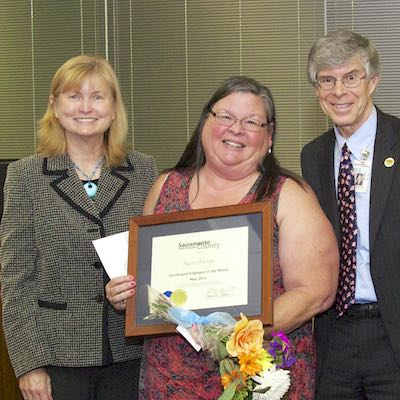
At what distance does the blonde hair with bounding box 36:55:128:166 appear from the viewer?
3.02m

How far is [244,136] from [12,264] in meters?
0.91

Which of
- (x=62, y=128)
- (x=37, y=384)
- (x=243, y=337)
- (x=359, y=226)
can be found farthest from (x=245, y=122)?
(x=37, y=384)

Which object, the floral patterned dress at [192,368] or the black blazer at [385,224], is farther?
the black blazer at [385,224]

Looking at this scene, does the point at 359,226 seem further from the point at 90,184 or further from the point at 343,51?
the point at 90,184

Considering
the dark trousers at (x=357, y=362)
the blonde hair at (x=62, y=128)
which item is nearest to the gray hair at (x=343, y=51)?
the blonde hair at (x=62, y=128)

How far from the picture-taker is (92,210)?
3.00m

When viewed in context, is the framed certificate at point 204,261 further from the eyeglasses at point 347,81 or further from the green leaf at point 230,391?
the eyeglasses at point 347,81

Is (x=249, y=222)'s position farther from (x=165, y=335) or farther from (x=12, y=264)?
(x=12, y=264)

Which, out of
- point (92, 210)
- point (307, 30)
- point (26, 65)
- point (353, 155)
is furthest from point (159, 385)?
point (26, 65)

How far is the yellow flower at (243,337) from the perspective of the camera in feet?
6.78

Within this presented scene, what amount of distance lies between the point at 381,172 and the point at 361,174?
8 cm

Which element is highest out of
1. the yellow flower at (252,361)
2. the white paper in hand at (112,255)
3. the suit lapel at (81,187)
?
the suit lapel at (81,187)

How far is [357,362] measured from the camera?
9.77 feet
